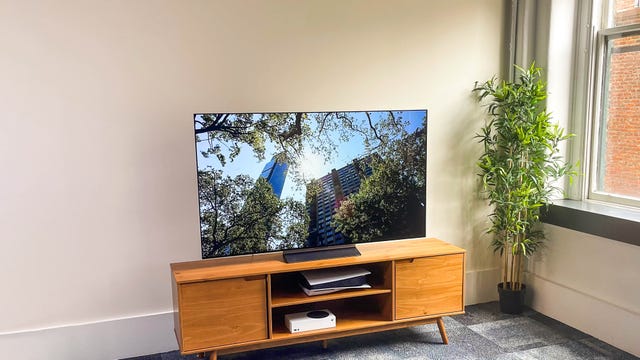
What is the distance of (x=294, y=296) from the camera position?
8.97 feet

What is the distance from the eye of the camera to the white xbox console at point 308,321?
2705mm

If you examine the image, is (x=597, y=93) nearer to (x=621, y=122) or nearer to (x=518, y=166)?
(x=621, y=122)

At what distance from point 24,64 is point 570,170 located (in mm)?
3127

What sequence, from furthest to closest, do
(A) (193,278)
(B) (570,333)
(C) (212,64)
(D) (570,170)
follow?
1. (D) (570,170)
2. (B) (570,333)
3. (C) (212,64)
4. (A) (193,278)

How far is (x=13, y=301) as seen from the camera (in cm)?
270

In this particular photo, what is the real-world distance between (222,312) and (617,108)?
8.29 feet

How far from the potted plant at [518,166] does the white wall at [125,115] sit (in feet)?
2.41

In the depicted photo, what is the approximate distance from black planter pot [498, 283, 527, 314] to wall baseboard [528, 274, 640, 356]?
0.42ft

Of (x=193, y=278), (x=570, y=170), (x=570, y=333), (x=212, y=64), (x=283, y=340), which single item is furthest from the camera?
(x=570, y=170)

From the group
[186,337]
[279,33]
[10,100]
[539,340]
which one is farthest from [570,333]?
[10,100]

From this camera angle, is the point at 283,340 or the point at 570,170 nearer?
the point at 283,340

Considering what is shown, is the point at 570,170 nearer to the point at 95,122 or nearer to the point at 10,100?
the point at 95,122

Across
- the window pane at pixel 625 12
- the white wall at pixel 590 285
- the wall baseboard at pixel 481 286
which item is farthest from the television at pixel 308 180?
the window pane at pixel 625 12

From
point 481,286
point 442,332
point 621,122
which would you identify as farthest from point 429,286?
point 621,122
